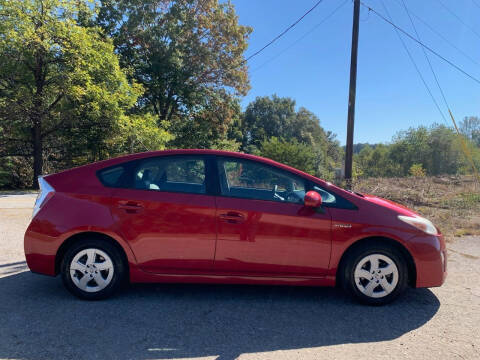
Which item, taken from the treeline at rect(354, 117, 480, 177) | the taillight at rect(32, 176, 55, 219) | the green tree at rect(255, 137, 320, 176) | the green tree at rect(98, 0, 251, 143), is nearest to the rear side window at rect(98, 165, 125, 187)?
the taillight at rect(32, 176, 55, 219)

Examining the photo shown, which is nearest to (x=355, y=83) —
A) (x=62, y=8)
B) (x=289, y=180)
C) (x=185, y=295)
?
(x=289, y=180)

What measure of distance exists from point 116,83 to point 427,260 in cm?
1950

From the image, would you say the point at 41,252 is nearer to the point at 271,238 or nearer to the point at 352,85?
the point at 271,238

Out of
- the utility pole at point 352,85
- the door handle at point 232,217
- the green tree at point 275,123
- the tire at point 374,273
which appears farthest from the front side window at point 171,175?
the green tree at point 275,123

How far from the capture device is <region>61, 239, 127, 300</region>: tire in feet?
11.2

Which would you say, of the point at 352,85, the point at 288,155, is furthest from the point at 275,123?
the point at 352,85

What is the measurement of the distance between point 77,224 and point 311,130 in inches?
2375

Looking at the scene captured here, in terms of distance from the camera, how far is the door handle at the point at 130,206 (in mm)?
3428

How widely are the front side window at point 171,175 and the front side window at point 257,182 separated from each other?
244 millimetres

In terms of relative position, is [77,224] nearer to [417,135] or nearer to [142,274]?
[142,274]

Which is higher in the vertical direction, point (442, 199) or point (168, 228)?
point (442, 199)

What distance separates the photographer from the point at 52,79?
1770cm

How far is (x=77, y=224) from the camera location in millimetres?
3395

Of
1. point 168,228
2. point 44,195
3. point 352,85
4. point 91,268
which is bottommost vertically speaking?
point 91,268
